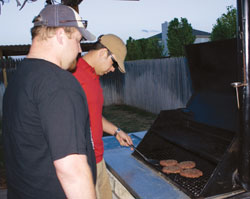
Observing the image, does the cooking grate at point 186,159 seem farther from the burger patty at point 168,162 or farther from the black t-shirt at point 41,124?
the black t-shirt at point 41,124

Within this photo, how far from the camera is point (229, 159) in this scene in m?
1.75

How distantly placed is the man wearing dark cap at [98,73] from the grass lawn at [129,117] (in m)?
5.91

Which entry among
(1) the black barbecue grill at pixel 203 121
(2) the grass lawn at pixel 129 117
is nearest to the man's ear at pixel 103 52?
(1) the black barbecue grill at pixel 203 121

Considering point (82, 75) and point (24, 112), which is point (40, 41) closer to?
point (24, 112)

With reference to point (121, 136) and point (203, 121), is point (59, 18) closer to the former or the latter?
point (121, 136)

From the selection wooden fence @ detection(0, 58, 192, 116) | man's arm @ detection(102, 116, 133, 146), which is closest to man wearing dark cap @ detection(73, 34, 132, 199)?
man's arm @ detection(102, 116, 133, 146)

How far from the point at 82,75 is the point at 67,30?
38.3 inches

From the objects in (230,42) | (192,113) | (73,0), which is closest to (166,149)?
(192,113)

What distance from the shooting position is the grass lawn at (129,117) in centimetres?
889

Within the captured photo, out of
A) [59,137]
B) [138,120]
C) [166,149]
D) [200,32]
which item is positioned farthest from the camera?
[200,32]

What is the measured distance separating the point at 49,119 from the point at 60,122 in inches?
2.0

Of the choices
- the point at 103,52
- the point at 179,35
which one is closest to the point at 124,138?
the point at 103,52

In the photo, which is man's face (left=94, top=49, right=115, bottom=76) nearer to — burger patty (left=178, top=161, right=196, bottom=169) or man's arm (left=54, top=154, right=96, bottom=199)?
burger patty (left=178, top=161, right=196, bottom=169)

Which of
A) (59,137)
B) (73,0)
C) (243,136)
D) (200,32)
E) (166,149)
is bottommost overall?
(166,149)
